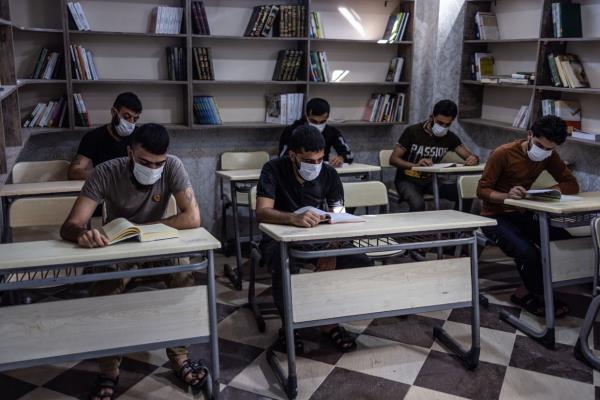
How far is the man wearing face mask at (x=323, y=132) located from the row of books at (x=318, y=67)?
18.0 inches

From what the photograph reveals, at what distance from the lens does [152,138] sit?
2.44 m

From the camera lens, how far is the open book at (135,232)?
2166mm

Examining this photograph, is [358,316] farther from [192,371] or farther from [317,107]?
[317,107]

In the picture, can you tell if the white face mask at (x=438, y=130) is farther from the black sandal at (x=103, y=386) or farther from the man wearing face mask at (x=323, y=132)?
the black sandal at (x=103, y=386)

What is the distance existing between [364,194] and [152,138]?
145 cm

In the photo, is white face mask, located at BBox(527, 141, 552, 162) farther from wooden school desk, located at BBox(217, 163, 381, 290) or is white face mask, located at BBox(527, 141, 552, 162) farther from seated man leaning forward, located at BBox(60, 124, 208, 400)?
seated man leaning forward, located at BBox(60, 124, 208, 400)

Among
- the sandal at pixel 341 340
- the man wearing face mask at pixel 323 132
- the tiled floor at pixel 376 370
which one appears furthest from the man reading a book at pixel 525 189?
the man wearing face mask at pixel 323 132

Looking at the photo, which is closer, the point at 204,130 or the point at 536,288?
the point at 536,288

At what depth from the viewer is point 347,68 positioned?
515cm

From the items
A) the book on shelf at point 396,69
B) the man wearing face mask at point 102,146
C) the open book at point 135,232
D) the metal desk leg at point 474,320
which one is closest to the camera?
the open book at point 135,232

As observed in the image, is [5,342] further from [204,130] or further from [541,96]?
[541,96]

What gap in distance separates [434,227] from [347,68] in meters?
2.92

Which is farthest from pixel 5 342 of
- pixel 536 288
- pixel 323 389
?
pixel 536 288

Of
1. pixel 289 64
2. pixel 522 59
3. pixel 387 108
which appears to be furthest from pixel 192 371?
pixel 522 59
